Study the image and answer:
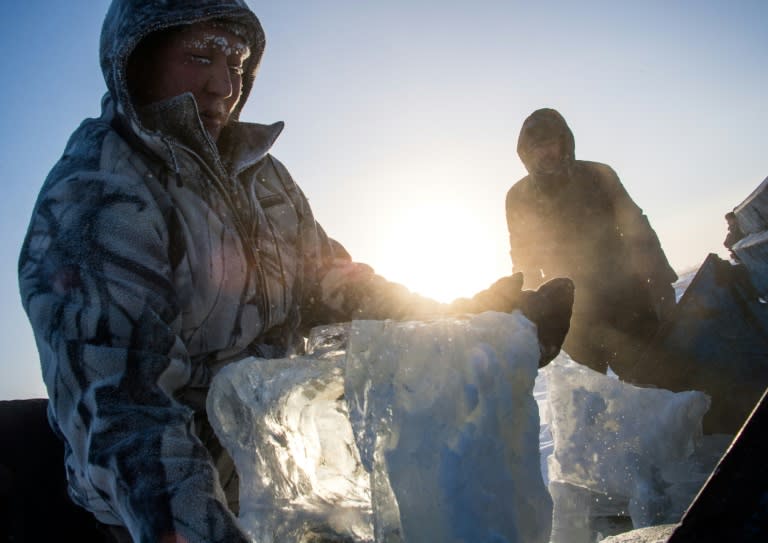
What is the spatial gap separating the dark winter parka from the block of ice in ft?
3.18

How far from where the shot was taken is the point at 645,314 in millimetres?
3990

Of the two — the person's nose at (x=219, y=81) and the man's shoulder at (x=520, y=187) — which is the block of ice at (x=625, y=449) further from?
the man's shoulder at (x=520, y=187)

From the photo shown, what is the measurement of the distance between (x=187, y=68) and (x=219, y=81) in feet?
0.37

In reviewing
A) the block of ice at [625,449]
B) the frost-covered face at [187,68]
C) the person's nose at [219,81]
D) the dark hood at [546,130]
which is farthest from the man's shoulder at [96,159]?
the dark hood at [546,130]

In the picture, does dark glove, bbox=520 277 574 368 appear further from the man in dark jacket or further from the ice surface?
the man in dark jacket

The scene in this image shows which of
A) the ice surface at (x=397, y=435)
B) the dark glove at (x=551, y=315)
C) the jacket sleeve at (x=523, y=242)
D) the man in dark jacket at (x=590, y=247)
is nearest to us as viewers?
the ice surface at (x=397, y=435)

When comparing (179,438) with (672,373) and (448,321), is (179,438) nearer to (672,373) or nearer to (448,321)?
(448,321)

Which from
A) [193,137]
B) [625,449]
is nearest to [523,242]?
[625,449]

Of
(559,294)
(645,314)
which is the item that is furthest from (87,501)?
(645,314)

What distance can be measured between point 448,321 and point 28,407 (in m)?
1.47

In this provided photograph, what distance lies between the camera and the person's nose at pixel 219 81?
163 centimetres

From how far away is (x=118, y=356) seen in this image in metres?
0.96

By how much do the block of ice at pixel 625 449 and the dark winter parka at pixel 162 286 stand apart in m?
0.97

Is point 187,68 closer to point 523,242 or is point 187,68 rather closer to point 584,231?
point 523,242
